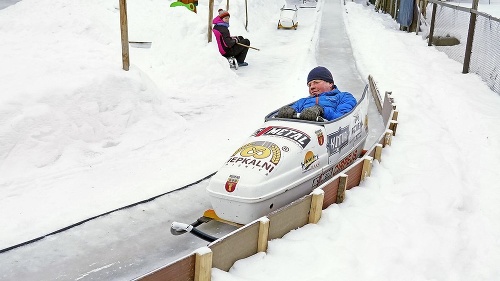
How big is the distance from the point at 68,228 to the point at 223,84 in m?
5.77

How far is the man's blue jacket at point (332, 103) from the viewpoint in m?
4.81

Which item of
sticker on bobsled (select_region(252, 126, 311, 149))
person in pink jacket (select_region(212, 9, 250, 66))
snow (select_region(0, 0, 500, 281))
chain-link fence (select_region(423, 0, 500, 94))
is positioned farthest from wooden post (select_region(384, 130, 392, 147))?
person in pink jacket (select_region(212, 9, 250, 66))

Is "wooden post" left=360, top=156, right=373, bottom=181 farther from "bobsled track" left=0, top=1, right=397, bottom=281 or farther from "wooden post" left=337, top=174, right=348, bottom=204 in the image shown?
"wooden post" left=337, top=174, right=348, bottom=204

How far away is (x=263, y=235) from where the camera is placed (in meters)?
3.38

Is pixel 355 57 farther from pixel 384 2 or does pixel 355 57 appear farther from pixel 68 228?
pixel 384 2

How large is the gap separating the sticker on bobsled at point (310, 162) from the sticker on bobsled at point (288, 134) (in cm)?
11

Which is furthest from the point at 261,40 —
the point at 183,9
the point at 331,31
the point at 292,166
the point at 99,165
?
the point at 292,166

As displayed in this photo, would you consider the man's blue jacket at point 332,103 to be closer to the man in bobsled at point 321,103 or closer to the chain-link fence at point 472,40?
the man in bobsled at point 321,103

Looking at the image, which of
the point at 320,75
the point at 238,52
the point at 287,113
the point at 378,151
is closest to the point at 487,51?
the point at 238,52

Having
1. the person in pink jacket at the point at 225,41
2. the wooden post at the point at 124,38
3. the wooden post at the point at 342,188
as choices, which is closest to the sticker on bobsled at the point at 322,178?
the wooden post at the point at 342,188

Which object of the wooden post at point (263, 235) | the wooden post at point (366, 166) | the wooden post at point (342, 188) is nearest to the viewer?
the wooden post at point (263, 235)

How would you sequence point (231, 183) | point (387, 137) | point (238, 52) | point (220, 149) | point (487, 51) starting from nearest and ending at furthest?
point (231, 183) < point (387, 137) < point (220, 149) < point (487, 51) < point (238, 52)

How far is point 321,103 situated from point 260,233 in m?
1.94

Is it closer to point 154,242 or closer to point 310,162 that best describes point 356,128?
point 310,162
